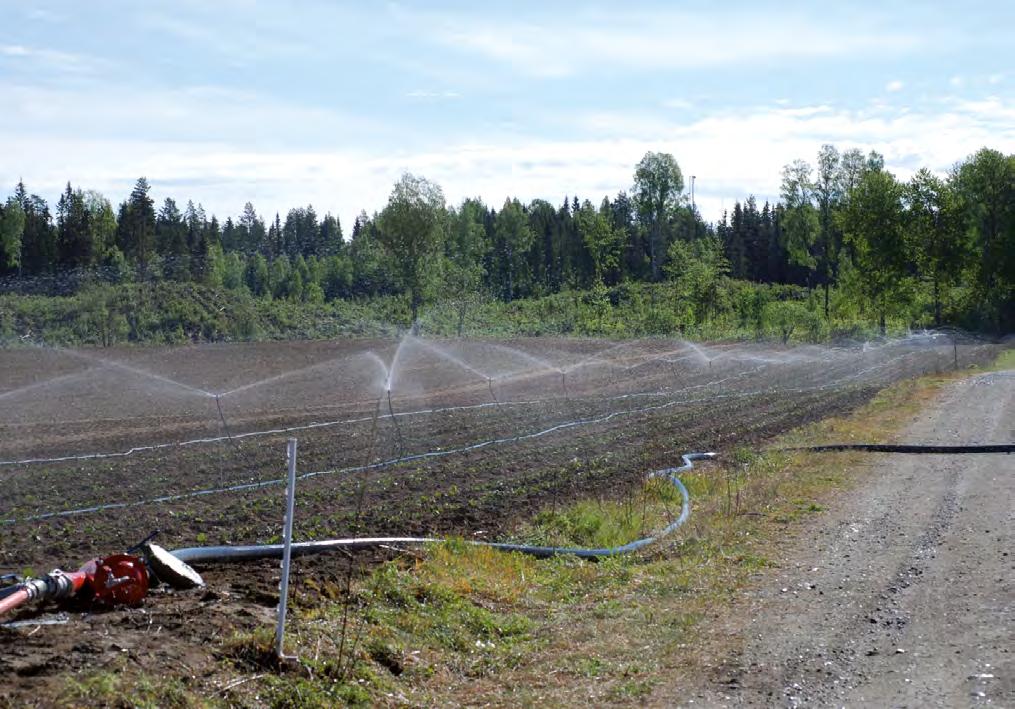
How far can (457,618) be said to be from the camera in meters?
7.61

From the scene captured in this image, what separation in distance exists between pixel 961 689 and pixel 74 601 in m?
5.67

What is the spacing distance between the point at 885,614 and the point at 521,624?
2.82 meters

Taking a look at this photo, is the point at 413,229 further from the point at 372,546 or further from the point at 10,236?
the point at 372,546

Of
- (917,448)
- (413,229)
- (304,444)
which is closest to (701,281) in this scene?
(413,229)

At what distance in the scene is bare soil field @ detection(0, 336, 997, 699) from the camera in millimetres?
7793

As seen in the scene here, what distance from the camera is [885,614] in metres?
7.64

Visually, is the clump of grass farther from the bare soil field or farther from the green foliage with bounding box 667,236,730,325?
the green foliage with bounding box 667,236,730,325

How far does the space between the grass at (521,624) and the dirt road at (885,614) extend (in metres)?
0.35

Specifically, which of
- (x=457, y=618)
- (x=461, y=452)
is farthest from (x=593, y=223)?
(x=457, y=618)

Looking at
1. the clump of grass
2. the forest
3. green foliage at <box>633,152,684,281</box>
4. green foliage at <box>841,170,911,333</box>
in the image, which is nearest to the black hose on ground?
the clump of grass

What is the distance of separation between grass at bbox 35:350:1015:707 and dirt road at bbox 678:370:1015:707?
351mm

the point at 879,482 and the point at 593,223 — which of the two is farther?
the point at 593,223

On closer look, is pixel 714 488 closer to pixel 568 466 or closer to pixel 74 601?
pixel 568 466

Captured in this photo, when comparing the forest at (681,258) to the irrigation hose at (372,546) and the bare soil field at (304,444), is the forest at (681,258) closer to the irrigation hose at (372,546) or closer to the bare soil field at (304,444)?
the bare soil field at (304,444)
